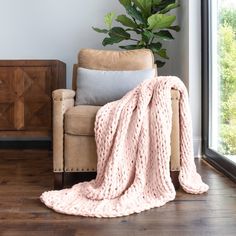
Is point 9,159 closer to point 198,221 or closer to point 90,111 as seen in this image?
point 90,111

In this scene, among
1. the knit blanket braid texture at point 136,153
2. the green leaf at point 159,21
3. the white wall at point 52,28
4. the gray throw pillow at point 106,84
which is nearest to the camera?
the knit blanket braid texture at point 136,153

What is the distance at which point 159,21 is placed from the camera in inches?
109

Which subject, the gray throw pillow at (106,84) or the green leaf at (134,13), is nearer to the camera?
the gray throw pillow at (106,84)

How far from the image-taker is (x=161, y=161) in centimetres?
172

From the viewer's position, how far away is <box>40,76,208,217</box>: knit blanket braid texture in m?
1.69

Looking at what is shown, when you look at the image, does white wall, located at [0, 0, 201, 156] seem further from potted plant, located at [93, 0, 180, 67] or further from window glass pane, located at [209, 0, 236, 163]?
window glass pane, located at [209, 0, 236, 163]

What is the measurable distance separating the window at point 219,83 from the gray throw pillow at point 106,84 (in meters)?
0.55

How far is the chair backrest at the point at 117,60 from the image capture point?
2.45m

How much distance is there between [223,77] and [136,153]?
1.09 metres

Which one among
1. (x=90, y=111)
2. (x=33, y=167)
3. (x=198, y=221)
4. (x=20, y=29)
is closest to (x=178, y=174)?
(x=198, y=221)

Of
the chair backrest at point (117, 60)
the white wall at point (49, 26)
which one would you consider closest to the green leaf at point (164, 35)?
the chair backrest at point (117, 60)

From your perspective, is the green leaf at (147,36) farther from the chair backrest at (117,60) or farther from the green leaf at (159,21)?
the chair backrest at (117,60)

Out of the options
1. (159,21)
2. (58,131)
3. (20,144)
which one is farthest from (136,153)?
(20,144)

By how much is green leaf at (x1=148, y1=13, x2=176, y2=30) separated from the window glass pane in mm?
328
